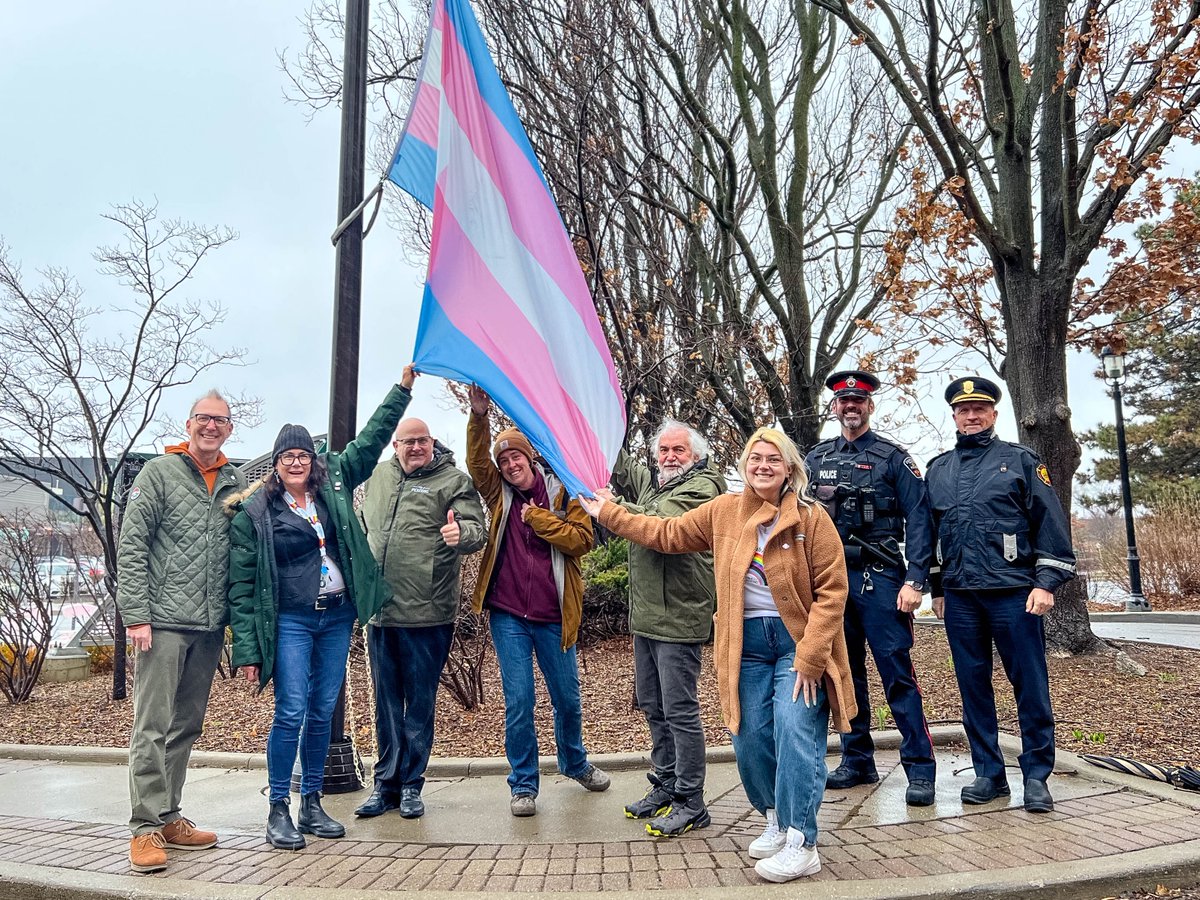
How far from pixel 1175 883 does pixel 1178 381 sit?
1411 inches

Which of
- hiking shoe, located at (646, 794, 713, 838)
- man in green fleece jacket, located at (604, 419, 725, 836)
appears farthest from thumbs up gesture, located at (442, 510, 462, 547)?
hiking shoe, located at (646, 794, 713, 838)

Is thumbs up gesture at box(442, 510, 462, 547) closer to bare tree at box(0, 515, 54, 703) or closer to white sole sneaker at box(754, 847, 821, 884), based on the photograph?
white sole sneaker at box(754, 847, 821, 884)

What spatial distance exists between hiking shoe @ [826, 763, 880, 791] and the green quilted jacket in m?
3.44

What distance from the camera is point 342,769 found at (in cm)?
555

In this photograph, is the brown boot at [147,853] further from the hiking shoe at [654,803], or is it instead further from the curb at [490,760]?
the hiking shoe at [654,803]

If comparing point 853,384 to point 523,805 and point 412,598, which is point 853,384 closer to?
point 412,598

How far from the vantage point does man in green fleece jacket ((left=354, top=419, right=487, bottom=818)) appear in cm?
496

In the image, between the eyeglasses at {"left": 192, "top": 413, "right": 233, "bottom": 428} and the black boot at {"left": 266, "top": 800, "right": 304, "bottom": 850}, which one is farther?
the eyeglasses at {"left": 192, "top": 413, "right": 233, "bottom": 428}

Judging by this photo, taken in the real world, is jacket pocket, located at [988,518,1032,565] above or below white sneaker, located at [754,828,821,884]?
above

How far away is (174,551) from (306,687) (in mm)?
956

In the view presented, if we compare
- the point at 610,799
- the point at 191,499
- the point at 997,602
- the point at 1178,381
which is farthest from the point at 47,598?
the point at 1178,381

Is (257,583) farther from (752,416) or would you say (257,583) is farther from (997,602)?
(752,416)

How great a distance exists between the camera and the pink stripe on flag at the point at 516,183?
17.6 ft

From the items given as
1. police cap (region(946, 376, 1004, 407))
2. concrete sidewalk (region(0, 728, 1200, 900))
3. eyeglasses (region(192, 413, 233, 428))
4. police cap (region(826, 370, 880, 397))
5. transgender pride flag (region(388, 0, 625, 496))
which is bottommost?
concrete sidewalk (region(0, 728, 1200, 900))
